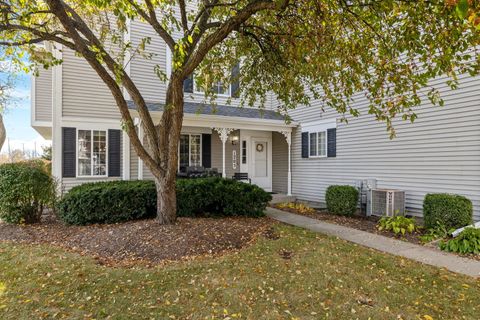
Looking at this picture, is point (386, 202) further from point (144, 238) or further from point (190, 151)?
point (190, 151)

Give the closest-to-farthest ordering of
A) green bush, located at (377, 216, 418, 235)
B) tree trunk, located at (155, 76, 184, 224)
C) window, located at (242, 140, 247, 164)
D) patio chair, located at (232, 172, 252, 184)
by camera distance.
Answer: tree trunk, located at (155, 76, 184, 224), green bush, located at (377, 216, 418, 235), patio chair, located at (232, 172, 252, 184), window, located at (242, 140, 247, 164)

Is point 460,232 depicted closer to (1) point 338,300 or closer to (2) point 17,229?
(1) point 338,300

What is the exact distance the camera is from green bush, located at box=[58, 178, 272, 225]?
658 centimetres

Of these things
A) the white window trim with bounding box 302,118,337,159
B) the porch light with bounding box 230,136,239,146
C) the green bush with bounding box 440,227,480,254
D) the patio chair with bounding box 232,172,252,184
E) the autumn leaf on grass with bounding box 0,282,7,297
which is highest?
the white window trim with bounding box 302,118,337,159

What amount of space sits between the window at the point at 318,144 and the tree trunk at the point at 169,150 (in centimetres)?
674

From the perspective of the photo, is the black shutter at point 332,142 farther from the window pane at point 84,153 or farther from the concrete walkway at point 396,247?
the window pane at point 84,153

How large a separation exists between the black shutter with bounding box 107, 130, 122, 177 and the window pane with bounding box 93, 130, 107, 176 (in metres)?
0.17

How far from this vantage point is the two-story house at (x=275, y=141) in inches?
278

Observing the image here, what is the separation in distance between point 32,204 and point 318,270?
677 centimetres

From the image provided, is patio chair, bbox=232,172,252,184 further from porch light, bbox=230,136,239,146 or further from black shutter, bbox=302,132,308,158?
black shutter, bbox=302,132,308,158

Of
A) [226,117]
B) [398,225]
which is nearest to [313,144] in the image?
[226,117]

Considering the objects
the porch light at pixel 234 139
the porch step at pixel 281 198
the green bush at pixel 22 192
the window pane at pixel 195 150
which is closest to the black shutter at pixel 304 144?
the porch step at pixel 281 198

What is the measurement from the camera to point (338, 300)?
3.41m

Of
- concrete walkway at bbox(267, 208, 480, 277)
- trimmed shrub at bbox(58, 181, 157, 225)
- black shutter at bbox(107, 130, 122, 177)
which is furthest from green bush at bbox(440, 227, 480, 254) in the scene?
black shutter at bbox(107, 130, 122, 177)
